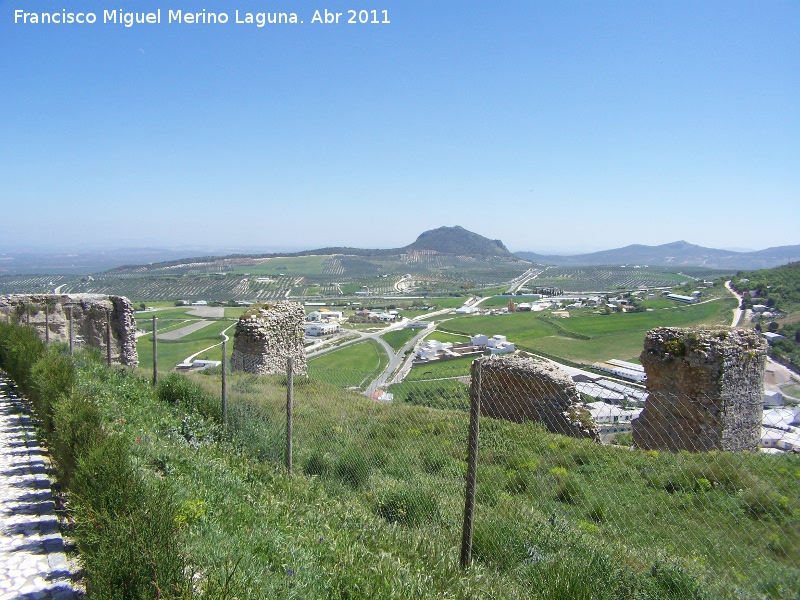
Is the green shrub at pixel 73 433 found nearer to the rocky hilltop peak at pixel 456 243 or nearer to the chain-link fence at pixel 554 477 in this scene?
the chain-link fence at pixel 554 477

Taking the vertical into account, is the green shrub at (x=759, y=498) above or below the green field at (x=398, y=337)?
above

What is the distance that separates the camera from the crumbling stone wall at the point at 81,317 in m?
18.2

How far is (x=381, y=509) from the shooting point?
5.76m

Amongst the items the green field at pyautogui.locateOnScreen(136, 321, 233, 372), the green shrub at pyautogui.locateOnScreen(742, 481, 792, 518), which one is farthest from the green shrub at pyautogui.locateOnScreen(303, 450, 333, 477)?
the green field at pyautogui.locateOnScreen(136, 321, 233, 372)

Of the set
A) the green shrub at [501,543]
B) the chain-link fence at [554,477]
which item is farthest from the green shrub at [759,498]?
the green shrub at [501,543]

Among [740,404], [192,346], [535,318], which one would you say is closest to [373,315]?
[535,318]

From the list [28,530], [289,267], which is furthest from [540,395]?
[289,267]

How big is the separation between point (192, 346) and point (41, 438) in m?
21.2

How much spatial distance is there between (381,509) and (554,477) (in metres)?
2.71

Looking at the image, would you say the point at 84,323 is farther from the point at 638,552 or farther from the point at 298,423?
the point at 638,552

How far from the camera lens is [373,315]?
51.7 metres

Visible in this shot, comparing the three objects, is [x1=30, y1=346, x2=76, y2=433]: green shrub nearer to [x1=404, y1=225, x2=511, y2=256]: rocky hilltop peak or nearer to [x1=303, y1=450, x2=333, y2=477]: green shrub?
[x1=303, y1=450, x2=333, y2=477]: green shrub

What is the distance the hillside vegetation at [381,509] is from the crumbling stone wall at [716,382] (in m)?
3.59

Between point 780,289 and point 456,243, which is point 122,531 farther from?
point 456,243
